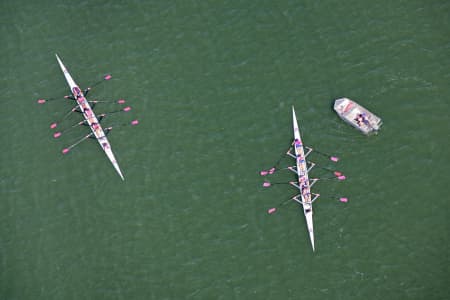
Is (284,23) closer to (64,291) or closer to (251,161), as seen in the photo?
(251,161)

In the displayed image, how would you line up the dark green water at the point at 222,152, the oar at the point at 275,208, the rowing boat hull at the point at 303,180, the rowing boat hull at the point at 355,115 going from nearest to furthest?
1. the dark green water at the point at 222,152
2. the rowing boat hull at the point at 303,180
3. the oar at the point at 275,208
4. the rowing boat hull at the point at 355,115

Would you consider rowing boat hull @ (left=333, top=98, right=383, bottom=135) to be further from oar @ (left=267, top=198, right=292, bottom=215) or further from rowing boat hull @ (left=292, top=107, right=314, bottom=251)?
oar @ (left=267, top=198, right=292, bottom=215)

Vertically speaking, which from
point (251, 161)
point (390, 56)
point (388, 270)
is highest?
point (390, 56)

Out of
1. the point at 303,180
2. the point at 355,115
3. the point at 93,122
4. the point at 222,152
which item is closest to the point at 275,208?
the point at 303,180

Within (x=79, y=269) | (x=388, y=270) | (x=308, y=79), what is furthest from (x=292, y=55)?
(x=79, y=269)

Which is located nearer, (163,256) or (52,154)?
(163,256)

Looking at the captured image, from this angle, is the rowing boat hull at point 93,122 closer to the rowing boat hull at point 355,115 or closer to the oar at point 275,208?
the oar at point 275,208

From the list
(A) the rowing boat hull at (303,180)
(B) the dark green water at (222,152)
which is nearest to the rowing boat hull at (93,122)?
(B) the dark green water at (222,152)
